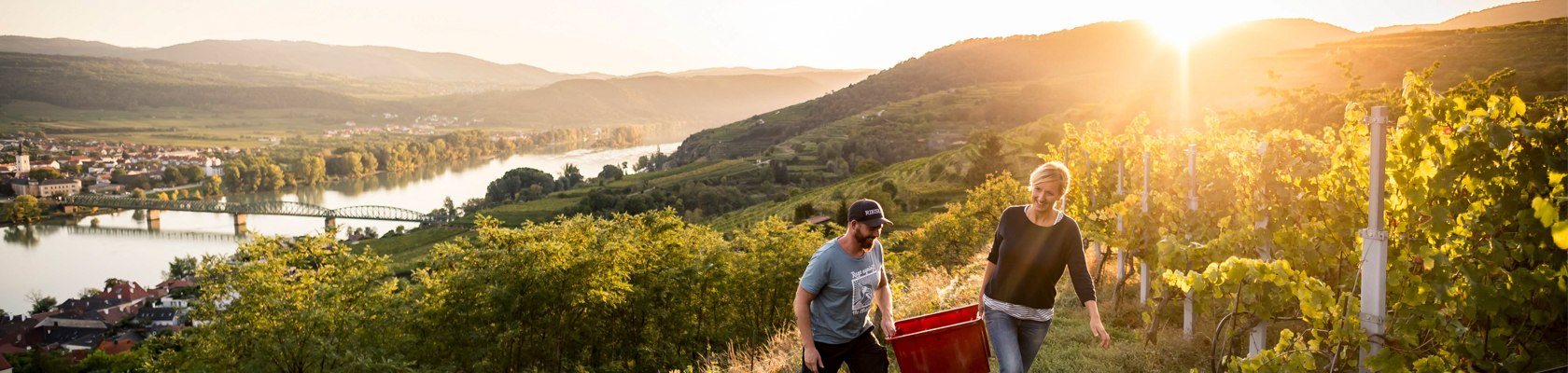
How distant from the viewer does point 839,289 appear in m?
4.33

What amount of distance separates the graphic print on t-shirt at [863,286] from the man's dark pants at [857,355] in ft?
0.69

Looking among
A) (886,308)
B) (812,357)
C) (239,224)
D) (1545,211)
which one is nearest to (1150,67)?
(239,224)

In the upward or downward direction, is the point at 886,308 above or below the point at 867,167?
above

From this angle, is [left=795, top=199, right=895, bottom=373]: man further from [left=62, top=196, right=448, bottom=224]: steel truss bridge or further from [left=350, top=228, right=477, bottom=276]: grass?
[left=62, top=196, right=448, bottom=224]: steel truss bridge

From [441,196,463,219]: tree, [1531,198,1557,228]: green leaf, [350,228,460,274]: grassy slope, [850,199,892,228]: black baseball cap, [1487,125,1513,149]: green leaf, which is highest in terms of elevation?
[1487,125,1513,149]: green leaf

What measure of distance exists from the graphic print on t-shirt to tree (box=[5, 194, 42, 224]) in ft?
444

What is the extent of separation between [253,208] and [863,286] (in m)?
117

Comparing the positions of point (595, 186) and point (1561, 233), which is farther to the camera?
point (595, 186)

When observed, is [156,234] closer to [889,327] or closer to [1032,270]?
[889,327]

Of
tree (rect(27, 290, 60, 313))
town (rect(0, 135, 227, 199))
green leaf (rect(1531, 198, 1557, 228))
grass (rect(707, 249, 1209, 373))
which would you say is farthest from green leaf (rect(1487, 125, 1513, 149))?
town (rect(0, 135, 227, 199))

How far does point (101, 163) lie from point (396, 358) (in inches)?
5931

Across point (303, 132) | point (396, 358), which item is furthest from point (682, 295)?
point (303, 132)

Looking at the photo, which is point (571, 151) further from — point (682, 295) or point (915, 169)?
point (682, 295)

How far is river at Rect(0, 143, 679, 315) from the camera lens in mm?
69812
